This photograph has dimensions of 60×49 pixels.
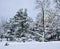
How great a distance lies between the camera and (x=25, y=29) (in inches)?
110

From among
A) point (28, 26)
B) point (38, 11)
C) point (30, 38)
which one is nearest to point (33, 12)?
point (38, 11)

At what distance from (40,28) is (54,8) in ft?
1.55

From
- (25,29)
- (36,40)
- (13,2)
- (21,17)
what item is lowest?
(36,40)

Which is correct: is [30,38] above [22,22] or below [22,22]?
below

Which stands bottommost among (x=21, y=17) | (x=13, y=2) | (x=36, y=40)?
(x=36, y=40)

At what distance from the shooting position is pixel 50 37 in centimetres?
275

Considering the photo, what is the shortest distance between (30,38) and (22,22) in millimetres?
365

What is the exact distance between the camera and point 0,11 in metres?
2.88

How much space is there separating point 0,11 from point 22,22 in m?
0.49

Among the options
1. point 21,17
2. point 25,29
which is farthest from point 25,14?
point 25,29

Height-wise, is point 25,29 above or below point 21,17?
below

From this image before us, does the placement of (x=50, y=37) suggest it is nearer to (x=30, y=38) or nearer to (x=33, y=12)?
(x=30, y=38)

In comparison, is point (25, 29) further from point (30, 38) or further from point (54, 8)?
point (54, 8)

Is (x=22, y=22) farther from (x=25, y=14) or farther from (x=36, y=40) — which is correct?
(x=36, y=40)
